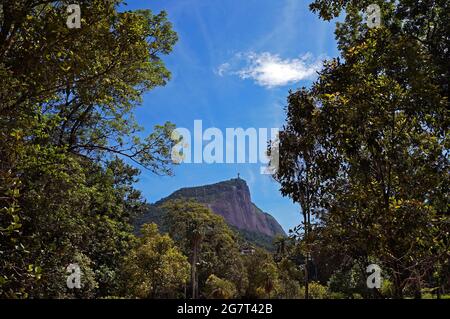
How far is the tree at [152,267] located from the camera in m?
27.4

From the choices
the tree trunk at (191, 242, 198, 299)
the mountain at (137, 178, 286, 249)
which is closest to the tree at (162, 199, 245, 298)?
the tree trunk at (191, 242, 198, 299)

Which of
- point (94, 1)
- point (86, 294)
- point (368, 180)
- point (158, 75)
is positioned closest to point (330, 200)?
point (368, 180)

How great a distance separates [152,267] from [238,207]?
137 meters

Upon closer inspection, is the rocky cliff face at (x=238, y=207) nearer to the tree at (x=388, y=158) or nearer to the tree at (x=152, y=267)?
the tree at (x=152, y=267)

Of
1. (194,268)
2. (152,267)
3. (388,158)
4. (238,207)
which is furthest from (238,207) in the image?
(388,158)

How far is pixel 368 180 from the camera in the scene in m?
5.85

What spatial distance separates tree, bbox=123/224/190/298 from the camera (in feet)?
89.9

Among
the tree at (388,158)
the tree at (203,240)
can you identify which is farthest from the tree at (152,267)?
the tree at (388,158)

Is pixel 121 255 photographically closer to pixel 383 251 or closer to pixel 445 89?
pixel 445 89

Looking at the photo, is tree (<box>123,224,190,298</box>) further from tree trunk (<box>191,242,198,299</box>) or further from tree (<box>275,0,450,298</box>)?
tree (<box>275,0,450,298</box>)

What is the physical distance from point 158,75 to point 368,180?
24.1ft

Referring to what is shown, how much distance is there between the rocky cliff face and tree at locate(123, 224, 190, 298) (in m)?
114

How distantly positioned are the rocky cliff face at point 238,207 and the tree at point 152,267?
11446cm

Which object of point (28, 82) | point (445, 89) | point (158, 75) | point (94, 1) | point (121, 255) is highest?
point (158, 75)
